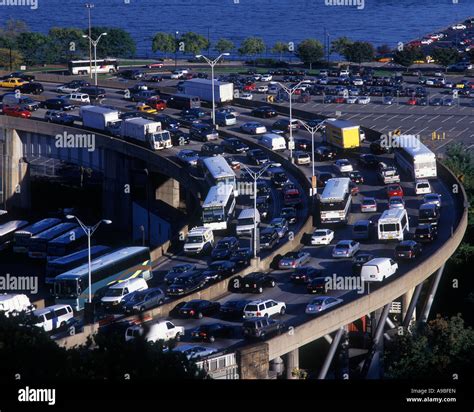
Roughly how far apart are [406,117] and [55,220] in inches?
1024

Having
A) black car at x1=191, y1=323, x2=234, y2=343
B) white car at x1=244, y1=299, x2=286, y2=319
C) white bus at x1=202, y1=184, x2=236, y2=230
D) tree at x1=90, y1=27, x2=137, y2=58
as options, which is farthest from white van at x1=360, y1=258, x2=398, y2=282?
tree at x1=90, y1=27, x2=137, y2=58

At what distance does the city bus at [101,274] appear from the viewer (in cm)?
3662

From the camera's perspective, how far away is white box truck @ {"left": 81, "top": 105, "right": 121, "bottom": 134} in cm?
5944

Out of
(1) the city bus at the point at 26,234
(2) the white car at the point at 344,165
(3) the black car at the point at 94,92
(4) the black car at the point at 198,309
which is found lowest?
(1) the city bus at the point at 26,234

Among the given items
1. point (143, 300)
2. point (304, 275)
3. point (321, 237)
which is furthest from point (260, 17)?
point (143, 300)

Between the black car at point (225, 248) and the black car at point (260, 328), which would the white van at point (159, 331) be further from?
the black car at point (225, 248)

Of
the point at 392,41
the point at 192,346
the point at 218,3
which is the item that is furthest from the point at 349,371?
the point at 218,3

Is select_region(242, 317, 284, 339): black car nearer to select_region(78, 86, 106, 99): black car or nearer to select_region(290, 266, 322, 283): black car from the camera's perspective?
select_region(290, 266, 322, 283): black car

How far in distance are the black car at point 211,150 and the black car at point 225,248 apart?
12.9 m

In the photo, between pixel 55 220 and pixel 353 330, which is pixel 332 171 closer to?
pixel 55 220

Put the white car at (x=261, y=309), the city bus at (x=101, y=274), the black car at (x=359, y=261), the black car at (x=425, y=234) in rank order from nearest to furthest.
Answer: the white car at (x=261, y=309)
the black car at (x=359, y=261)
the city bus at (x=101, y=274)
the black car at (x=425, y=234)

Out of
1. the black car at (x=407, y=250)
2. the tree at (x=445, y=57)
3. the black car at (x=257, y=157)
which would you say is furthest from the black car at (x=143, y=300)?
the tree at (x=445, y=57)

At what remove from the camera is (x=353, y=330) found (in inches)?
1389

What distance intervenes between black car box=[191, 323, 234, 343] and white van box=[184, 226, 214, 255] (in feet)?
34.3
